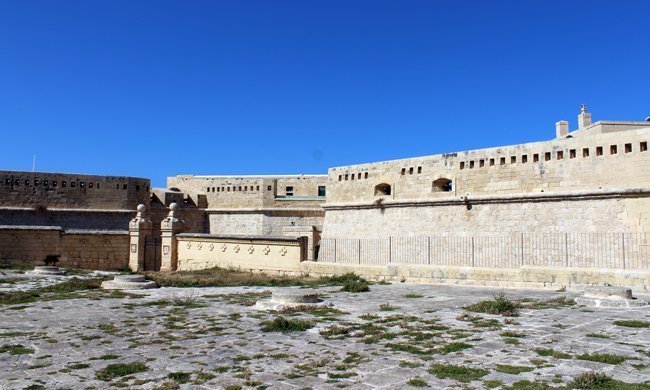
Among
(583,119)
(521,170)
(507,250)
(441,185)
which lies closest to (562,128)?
(583,119)

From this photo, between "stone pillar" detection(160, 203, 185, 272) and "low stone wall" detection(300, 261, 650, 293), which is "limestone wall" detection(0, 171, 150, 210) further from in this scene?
"low stone wall" detection(300, 261, 650, 293)

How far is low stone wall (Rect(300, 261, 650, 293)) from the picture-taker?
1109 cm

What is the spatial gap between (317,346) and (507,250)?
11754mm

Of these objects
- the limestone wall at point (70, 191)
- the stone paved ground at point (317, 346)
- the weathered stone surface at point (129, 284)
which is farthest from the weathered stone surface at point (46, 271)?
the limestone wall at point (70, 191)

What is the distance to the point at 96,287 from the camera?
13.3 metres

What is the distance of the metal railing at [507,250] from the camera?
559 inches

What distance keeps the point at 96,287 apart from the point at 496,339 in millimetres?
10464

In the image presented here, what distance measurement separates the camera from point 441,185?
67.3 feet

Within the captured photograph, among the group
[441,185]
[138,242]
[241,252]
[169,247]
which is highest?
[441,185]

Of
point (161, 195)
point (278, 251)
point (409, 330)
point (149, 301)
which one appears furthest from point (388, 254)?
point (161, 195)

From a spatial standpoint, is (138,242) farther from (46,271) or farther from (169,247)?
(46,271)

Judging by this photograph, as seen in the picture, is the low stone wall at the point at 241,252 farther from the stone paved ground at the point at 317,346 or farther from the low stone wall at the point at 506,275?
the stone paved ground at the point at 317,346

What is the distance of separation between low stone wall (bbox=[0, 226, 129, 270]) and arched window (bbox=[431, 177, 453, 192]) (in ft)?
39.9

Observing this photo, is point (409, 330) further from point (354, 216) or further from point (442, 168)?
point (354, 216)
